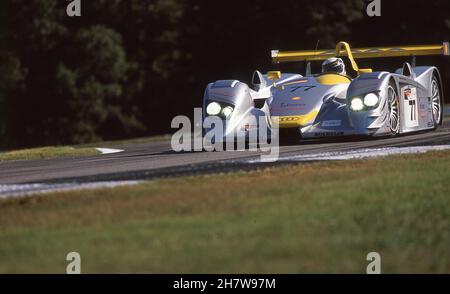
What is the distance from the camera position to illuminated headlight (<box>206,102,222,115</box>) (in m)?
16.8

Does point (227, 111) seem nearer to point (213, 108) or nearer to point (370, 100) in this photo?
point (213, 108)

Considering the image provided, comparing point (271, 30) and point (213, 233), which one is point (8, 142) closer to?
point (271, 30)

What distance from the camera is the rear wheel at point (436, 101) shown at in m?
19.3

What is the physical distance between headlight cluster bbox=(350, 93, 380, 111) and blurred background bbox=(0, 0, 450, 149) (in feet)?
91.7

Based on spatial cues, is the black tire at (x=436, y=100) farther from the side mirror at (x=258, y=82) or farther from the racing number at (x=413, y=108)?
the side mirror at (x=258, y=82)

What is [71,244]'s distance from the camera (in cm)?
786

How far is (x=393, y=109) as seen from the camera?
1706 cm

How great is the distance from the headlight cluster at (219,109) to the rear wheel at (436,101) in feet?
14.8

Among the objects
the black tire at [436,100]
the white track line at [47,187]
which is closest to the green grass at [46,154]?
the black tire at [436,100]

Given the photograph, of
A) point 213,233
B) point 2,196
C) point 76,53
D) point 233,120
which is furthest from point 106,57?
point 213,233

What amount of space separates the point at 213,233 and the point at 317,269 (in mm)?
1306

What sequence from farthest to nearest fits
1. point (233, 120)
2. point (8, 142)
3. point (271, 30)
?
1. point (271, 30)
2. point (8, 142)
3. point (233, 120)

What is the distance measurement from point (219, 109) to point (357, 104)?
222 centimetres
